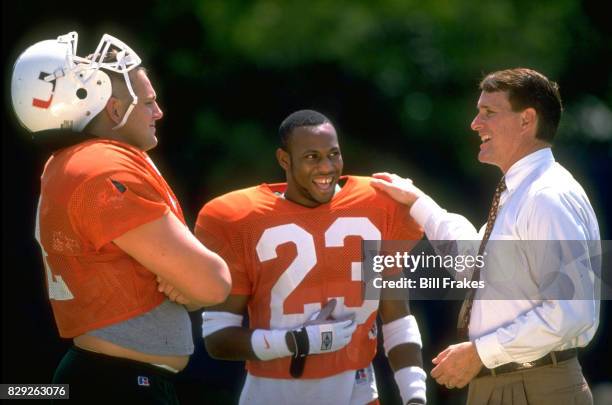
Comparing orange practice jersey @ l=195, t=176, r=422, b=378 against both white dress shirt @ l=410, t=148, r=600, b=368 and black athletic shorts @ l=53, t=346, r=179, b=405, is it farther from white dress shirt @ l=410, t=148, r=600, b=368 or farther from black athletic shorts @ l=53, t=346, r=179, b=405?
black athletic shorts @ l=53, t=346, r=179, b=405

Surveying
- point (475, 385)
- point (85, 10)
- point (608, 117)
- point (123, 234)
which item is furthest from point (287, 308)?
point (608, 117)

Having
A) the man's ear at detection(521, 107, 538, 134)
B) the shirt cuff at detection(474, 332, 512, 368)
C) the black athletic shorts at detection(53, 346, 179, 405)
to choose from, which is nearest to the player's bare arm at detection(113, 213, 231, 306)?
the black athletic shorts at detection(53, 346, 179, 405)

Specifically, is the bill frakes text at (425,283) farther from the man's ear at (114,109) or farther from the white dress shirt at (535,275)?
the man's ear at (114,109)

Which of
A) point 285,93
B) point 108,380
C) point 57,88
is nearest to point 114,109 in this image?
point 57,88

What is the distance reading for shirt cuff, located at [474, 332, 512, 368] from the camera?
10.6 feet

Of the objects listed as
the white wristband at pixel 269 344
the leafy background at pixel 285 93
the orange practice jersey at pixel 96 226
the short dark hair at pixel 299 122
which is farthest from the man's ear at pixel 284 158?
the leafy background at pixel 285 93

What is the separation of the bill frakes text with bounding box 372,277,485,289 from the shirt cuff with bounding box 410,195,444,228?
0.75 ft

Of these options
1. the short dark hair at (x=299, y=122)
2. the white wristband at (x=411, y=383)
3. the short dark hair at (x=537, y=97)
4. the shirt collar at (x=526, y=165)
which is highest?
the short dark hair at (x=537, y=97)

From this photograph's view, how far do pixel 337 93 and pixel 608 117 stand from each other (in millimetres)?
1973

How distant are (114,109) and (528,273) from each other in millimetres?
1331

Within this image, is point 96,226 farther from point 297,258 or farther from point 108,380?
point 297,258

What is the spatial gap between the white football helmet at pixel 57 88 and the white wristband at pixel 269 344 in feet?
3.16

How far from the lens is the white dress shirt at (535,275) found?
3180 mm

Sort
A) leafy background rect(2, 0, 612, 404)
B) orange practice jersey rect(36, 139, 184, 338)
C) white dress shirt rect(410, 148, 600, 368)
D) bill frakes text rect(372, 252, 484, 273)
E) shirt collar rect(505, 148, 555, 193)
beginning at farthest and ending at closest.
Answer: leafy background rect(2, 0, 612, 404), bill frakes text rect(372, 252, 484, 273), shirt collar rect(505, 148, 555, 193), white dress shirt rect(410, 148, 600, 368), orange practice jersey rect(36, 139, 184, 338)
